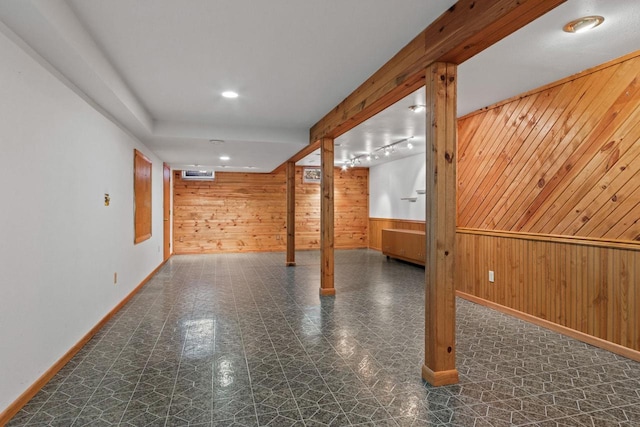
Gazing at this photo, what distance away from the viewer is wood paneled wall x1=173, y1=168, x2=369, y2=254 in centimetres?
995

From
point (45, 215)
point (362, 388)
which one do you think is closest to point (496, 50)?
point (362, 388)

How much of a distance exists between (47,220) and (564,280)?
4534 mm

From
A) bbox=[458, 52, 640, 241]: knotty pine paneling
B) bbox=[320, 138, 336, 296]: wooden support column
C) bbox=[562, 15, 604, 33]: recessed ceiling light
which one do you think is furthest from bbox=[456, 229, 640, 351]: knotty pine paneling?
bbox=[320, 138, 336, 296]: wooden support column

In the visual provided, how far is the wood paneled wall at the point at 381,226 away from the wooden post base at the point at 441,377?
227 inches

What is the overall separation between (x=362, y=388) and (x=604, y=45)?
3155 millimetres

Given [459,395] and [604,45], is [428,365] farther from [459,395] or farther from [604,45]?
[604,45]

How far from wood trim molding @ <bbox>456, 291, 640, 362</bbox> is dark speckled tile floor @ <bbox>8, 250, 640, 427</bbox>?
0.27 feet

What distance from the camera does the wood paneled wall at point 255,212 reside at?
9.95 metres

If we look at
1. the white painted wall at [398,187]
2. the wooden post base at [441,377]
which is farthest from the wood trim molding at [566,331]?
the white painted wall at [398,187]

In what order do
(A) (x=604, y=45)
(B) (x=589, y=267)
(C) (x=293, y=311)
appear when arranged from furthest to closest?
(C) (x=293, y=311) < (B) (x=589, y=267) < (A) (x=604, y=45)

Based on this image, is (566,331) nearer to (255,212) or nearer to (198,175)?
(255,212)

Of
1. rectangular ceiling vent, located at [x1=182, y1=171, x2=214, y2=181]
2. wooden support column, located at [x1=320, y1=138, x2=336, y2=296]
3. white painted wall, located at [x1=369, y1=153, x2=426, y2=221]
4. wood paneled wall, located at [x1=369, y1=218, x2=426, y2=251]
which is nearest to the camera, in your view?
wooden support column, located at [x1=320, y1=138, x2=336, y2=296]

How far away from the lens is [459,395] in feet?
7.66

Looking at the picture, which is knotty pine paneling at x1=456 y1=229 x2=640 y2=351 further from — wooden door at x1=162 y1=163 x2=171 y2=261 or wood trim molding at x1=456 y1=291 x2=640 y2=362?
wooden door at x1=162 y1=163 x2=171 y2=261
